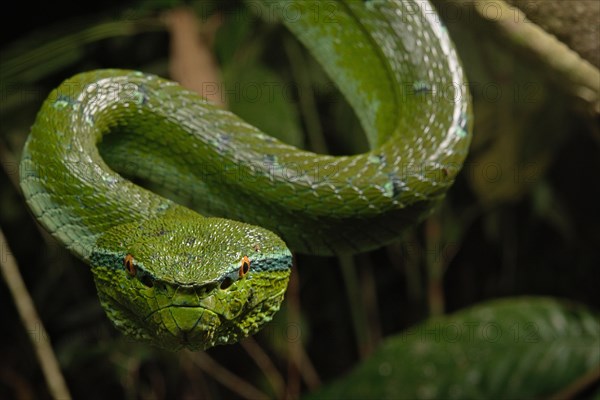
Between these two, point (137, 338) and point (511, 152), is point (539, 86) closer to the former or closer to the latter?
point (511, 152)

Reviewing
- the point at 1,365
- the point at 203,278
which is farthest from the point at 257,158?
the point at 1,365

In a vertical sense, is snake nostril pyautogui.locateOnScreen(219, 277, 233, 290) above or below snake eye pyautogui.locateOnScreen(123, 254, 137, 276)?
below

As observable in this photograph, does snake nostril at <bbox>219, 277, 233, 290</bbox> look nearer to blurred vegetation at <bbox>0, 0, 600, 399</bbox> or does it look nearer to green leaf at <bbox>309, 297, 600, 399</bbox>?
blurred vegetation at <bbox>0, 0, 600, 399</bbox>

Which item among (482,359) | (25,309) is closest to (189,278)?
(25,309)

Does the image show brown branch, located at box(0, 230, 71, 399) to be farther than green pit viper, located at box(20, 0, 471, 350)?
Yes

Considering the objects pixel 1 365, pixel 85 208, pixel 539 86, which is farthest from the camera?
pixel 1 365

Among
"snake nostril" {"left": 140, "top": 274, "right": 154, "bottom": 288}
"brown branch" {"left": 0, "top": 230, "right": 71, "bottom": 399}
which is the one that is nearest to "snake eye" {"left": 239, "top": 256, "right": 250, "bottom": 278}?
"snake nostril" {"left": 140, "top": 274, "right": 154, "bottom": 288}

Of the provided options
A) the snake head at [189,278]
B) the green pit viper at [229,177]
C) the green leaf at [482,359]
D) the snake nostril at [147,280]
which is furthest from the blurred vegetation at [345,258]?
the snake nostril at [147,280]
